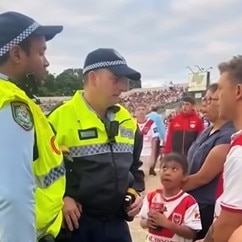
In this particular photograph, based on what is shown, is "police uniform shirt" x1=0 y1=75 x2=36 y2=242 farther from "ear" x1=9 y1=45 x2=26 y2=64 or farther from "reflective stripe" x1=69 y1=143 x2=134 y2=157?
"reflective stripe" x1=69 y1=143 x2=134 y2=157

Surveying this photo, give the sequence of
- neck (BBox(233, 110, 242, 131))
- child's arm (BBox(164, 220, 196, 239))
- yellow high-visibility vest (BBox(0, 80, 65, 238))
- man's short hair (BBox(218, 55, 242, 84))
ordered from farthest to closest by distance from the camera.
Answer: child's arm (BBox(164, 220, 196, 239))
man's short hair (BBox(218, 55, 242, 84))
neck (BBox(233, 110, 242, 131))
yellow high-visibility vest (BBox(0, 80, 65, 238))

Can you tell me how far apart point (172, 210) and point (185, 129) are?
4.63 m

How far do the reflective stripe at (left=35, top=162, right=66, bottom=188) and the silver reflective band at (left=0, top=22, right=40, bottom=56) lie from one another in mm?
574

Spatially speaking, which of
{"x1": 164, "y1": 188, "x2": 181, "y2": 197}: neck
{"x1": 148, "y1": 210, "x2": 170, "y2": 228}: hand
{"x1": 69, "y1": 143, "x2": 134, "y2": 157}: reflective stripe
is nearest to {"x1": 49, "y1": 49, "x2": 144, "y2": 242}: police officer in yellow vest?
{"x1": 69, "y1": 143, "x2": 134, "y2": 157}: reflective stripe

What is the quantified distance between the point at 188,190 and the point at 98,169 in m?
1.14

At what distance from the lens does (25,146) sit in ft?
7.84

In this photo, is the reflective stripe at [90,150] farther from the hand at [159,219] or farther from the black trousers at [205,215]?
the black trousers at [205,215]

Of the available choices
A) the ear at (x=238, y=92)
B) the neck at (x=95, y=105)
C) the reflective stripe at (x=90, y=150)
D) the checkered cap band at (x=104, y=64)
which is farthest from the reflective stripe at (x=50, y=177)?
the checkered cap band at (x=104, y=64)

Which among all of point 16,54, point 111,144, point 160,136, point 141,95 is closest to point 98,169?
point 111,144

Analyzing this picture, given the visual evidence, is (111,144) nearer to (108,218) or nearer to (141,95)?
(108,218)

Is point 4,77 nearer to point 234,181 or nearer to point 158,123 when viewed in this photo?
point 234,181

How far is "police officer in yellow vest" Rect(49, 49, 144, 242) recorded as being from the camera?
3.69m

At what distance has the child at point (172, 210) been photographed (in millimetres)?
4387

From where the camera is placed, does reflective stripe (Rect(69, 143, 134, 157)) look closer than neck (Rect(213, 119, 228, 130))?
Yes
